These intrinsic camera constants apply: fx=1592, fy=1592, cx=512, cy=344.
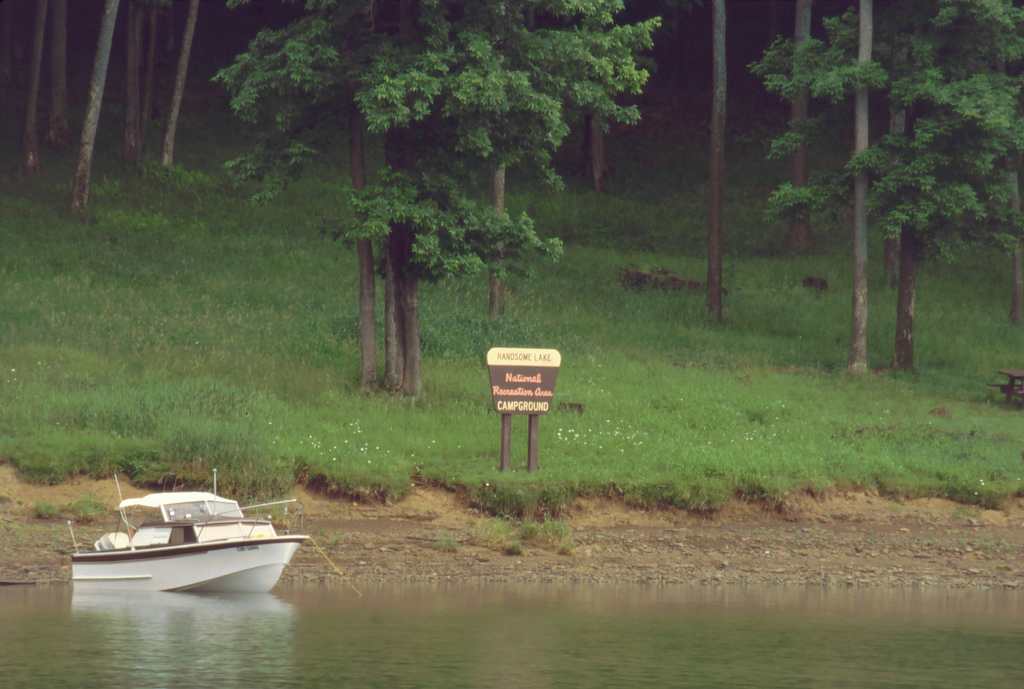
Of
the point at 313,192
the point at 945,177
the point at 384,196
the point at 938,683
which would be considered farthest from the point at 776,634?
the point at 313,192

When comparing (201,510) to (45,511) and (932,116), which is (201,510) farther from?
(932,116)

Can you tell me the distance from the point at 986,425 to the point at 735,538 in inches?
397

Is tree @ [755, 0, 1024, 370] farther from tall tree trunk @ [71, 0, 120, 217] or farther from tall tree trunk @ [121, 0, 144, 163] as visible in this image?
tall tree trunk @ [121, 0, 144, 163]

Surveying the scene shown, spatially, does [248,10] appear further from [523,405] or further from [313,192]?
[523,405]

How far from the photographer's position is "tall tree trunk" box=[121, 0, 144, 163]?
187ft

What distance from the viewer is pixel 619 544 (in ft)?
83.6

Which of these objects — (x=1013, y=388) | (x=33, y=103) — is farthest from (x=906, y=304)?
(x=33, y=103)

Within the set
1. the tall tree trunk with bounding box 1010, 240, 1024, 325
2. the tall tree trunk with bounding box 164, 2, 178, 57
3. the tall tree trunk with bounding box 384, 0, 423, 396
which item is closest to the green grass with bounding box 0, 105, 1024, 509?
the tall tree trunk with bounding box 384, 0, 423, 396

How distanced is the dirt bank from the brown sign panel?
198cm

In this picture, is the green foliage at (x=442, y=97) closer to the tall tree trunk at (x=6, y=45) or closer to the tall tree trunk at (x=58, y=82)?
the tall tree trunk at (x=58, y=82)

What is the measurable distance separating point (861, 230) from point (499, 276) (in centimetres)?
1236

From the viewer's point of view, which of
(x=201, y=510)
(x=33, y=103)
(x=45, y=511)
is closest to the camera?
(x=201, y=510)

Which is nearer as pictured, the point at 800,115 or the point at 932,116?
the point at 932,116

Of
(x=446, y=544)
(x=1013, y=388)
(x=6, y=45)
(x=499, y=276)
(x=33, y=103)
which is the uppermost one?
(x=6, y=45)
